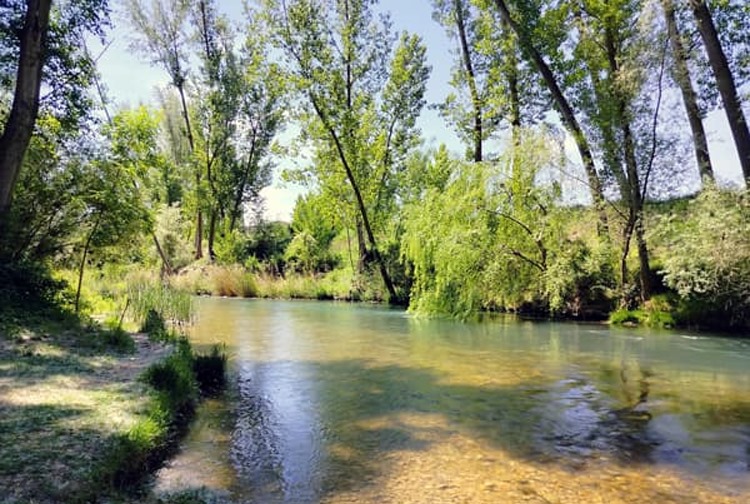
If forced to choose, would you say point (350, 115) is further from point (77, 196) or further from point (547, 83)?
point (77, 196)

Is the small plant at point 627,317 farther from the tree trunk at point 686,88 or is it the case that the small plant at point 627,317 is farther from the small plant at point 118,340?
the small plant at point 118,340

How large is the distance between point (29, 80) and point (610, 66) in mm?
13759

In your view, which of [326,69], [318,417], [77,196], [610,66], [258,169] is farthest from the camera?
[258,169]

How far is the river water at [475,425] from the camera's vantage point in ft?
13.1

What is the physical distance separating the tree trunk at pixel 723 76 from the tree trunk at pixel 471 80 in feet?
28.2

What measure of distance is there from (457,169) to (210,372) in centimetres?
1052

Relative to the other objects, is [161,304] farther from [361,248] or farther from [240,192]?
[240,192]

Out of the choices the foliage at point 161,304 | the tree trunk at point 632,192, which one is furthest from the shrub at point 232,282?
the tree trunk at point 632,192

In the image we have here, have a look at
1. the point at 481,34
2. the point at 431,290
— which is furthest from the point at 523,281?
the point at 481,34

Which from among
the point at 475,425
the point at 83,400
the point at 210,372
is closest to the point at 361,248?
the point at 210,372

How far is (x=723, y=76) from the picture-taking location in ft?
40.4

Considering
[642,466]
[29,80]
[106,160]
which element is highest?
[29,80]

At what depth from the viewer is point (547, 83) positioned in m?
16.2

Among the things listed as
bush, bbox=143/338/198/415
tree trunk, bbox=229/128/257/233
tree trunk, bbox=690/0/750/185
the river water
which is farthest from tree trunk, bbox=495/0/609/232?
tree trunk, bbox=229/128/257/233
